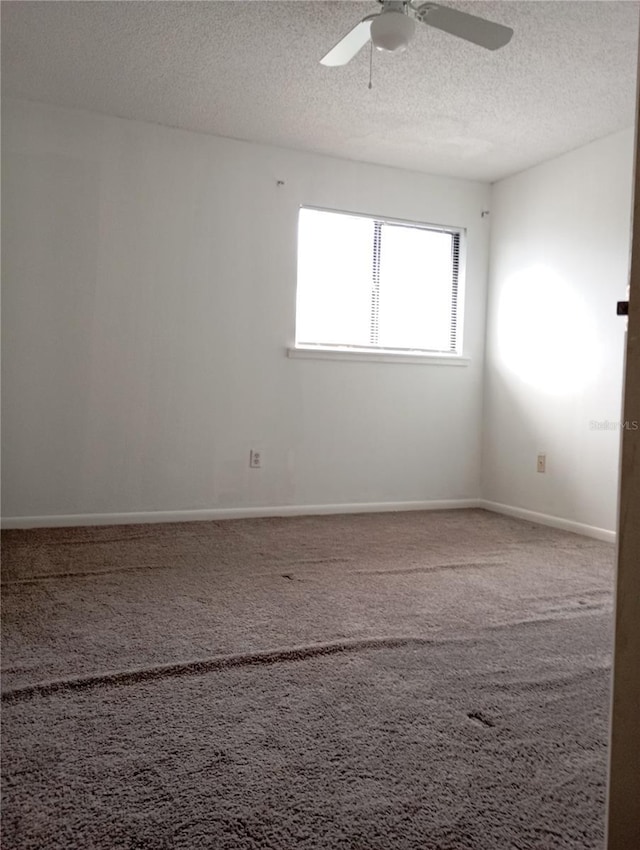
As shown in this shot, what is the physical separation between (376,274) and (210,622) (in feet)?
9.77

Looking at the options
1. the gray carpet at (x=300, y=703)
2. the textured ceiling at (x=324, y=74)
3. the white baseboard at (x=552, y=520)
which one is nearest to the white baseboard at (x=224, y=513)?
the white baseboard at (x=552, y=520)

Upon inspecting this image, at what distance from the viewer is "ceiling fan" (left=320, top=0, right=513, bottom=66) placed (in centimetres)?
232

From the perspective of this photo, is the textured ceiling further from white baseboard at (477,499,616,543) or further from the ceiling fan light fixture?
white baseboard at (477,499,616,543)

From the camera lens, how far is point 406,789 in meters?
1.23

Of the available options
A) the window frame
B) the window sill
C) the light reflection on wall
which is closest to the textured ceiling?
the window frame

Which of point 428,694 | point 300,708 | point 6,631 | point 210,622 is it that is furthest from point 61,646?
point 428,694

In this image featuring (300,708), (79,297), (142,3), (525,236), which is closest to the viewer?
(300,708)

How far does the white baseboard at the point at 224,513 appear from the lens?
11.9 ft

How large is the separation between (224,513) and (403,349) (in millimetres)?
1651

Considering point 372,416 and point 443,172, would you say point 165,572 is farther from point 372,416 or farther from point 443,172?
point 443,172

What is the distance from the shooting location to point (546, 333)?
4.25 meters

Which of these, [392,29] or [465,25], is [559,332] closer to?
[465,25]

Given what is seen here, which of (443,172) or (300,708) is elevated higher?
(443,172)

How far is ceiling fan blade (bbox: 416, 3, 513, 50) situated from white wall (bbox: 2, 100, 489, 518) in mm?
1863
